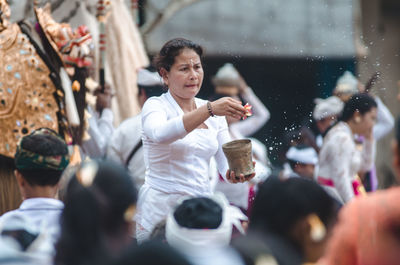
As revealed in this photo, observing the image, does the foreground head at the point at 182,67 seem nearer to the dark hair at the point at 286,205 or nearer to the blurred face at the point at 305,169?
the dark hair at the point at 286,205

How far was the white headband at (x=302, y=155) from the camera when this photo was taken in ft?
21.4

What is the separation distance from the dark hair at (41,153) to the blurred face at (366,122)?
10.5 feet

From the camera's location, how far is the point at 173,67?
388 cm

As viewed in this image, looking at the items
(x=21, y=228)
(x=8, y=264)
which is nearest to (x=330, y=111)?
(x=21, y=228)

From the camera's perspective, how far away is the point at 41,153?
3.39 meters

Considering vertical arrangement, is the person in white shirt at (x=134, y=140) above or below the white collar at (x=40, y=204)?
below

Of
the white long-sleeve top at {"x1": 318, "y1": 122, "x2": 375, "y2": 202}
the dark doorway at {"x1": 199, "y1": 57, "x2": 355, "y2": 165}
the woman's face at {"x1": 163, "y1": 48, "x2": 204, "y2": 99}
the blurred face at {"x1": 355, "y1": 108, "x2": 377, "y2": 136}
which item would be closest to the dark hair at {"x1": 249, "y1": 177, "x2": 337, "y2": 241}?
the woman's face at {"x1": 163, "y1": 48, "x2": 204, "y2": 99}

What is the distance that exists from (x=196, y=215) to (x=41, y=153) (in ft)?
3.32

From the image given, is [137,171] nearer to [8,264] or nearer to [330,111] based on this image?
[330,111]

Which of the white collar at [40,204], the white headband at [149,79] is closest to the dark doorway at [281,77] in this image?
the white headband at [149,79]

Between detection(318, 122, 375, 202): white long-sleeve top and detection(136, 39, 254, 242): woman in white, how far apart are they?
2.17 metres

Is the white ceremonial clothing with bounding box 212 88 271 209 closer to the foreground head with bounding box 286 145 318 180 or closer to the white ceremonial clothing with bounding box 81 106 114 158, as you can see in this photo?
the foreground head with bounding box 286 145 318 180

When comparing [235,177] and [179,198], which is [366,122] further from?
[179,198]

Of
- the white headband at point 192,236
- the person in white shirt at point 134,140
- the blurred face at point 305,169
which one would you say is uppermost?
the white headband at point 192,236
